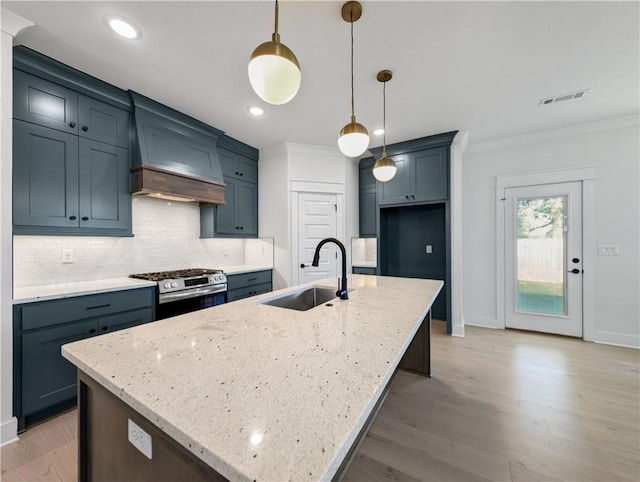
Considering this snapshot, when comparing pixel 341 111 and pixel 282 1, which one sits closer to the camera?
pixel 282 1

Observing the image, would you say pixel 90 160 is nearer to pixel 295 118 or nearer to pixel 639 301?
pixel 295 118

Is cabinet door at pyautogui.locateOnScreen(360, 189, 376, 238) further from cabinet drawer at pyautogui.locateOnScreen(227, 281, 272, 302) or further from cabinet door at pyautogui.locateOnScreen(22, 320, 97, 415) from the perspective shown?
cabinet door at pyautogui.locateOnScreen(22, 320, 97, 415)

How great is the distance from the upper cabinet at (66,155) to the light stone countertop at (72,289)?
43cm

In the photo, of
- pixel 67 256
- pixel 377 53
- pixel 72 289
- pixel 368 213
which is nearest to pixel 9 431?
pixel 72 289

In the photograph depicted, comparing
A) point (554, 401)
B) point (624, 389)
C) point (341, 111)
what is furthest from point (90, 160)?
point (624, 389)

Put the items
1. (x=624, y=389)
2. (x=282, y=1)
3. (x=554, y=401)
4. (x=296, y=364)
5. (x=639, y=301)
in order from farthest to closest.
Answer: (x=639, y=301) → (x=624, y=389) → (x=554, y=401) → (x=282, y=1) → (x=296, y=364)

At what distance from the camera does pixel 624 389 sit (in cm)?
229

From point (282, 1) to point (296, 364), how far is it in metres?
1.92

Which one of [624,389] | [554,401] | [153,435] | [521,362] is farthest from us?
[521,362]

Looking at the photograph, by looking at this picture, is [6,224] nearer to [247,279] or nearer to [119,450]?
[119,450]

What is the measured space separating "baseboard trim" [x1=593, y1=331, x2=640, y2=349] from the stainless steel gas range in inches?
177

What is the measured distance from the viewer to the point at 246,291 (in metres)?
3.53

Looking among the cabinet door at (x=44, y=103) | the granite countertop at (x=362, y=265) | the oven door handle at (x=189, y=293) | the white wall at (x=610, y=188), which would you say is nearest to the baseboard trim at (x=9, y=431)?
the oven door handle at (x=189, y=293)

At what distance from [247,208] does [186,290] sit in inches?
63.7
